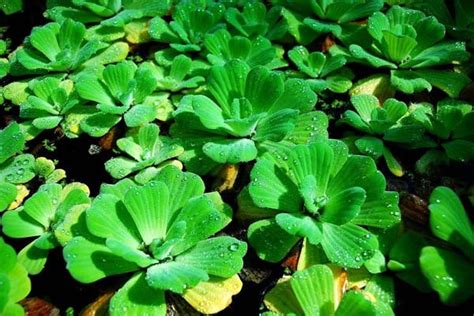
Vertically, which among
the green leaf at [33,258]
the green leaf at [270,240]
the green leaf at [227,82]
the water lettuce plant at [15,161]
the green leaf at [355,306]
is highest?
the green leaf at [227,82]

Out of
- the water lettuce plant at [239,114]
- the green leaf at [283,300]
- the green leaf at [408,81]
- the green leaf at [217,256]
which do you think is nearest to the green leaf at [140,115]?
the water lettuce plant at [239,114]

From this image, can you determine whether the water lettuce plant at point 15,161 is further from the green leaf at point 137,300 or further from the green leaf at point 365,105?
the green leaf at point 365,105

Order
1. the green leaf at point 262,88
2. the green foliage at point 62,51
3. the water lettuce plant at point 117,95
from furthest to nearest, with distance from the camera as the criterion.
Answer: the green foliage at point 62,51 → the water lettuce plant at point 117,95 → the green leaf at point 262,88

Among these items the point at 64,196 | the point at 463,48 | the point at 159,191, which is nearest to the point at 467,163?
the point at 463,48

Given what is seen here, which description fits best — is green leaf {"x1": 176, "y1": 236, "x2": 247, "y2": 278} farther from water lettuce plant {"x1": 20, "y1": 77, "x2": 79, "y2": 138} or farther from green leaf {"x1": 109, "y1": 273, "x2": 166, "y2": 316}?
water lettuce plant {"x1": 20, "y1": 77, "x2": 79, "y2": 138}

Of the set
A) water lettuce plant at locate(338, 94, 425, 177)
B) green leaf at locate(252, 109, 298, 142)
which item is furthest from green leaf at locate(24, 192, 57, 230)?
water lettuce plant at locate(338, 94, 425, 177)
